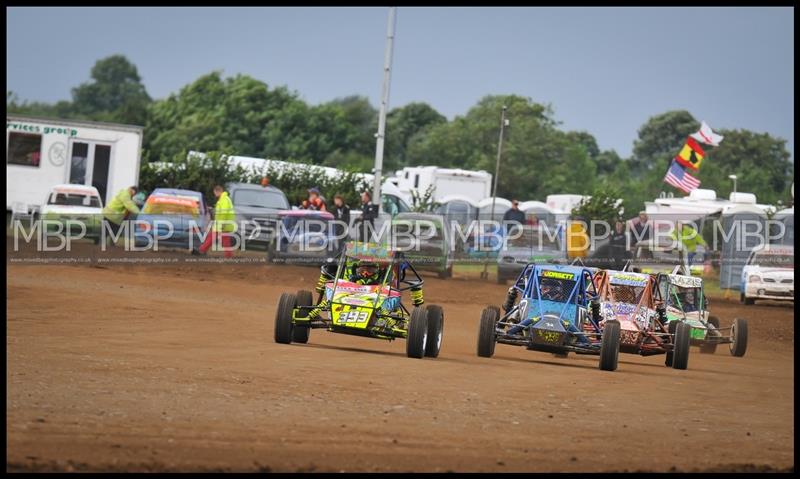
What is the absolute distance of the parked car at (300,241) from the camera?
99.9 ft

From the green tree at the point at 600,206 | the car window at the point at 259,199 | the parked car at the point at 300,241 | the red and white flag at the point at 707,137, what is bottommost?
the parked car at the point at 300,241

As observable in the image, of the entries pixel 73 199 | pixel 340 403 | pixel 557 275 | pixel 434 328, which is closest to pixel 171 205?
pixel 73 199

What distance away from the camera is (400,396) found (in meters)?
12.0

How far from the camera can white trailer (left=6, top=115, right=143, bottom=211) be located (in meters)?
38.6

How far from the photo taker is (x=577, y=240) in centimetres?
3238

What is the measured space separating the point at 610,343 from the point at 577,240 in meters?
16.6

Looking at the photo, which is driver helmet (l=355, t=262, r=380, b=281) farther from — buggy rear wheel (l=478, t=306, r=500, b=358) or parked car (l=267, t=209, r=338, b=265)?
parked car (l=267, t=209, r=338, b=265)

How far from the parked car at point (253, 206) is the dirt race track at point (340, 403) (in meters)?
10.2

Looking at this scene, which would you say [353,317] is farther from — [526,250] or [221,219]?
[526,250]

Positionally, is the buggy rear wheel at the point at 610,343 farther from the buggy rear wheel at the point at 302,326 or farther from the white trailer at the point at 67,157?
the white trailer at the point at 67,157

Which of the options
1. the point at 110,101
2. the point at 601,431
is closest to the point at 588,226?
the point at 601,431

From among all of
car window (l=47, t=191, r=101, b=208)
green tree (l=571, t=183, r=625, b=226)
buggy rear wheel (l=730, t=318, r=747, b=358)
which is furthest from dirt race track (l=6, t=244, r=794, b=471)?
green tree (l=571, t=183, r=625, b=226)

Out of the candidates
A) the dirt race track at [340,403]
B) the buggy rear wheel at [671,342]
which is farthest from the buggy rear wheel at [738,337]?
the buggy rear wheel at [671,342]

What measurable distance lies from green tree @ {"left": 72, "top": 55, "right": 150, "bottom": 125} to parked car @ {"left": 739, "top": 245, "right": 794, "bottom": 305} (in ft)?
482
